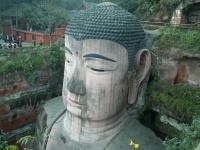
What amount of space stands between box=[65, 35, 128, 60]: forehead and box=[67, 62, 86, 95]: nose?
252mm

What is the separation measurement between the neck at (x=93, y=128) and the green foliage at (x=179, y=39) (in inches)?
58.5

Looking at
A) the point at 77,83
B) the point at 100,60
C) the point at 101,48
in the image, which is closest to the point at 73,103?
the point at 77,83

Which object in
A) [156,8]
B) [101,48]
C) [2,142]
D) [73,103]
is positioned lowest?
[2,142]

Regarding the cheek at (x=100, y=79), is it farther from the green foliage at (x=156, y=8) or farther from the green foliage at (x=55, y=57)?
the green foliage at (x=156, y=8)

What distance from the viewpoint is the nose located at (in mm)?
4402

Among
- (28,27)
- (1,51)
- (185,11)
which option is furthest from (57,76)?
(28,27)

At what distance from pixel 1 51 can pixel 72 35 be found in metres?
2.68

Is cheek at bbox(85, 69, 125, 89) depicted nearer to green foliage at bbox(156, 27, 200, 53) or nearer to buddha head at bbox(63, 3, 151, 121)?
buddha head at bbox(63, 3, 151, 121)

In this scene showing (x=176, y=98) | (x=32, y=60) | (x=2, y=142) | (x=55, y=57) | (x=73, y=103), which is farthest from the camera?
(x=55, y=57)

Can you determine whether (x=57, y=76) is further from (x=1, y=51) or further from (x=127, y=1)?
(x=127, y=1)

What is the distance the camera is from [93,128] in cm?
470

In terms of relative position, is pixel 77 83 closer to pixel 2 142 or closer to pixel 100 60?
pixel 100 60

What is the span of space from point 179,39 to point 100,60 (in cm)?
186

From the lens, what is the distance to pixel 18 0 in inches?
654
